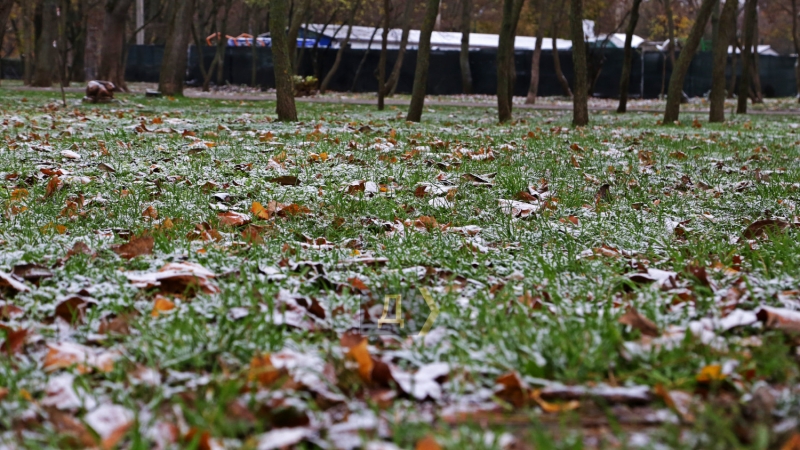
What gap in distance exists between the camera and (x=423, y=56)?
45.5 ft

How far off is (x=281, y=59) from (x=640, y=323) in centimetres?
1074

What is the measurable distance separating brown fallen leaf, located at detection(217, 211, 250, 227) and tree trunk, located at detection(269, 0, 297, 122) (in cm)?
815

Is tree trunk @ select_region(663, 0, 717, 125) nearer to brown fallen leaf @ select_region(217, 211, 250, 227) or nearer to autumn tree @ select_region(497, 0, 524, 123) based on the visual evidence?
autumn tree @ select_region(497, 0, 524, 123)

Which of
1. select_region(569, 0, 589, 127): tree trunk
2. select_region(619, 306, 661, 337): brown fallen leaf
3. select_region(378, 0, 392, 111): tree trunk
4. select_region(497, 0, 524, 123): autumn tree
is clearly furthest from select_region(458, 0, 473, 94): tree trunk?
select_region(619, 306, 661, 337): brown fallen leaf

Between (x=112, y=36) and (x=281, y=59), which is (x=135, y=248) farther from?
(x=112, y=36)

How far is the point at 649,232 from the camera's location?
430cm

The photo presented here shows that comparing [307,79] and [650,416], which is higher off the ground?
[307,79]

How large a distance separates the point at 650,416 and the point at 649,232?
252cm

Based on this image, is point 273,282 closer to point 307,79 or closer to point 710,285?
point 710,285

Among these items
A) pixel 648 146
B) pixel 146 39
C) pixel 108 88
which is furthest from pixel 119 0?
pixel 146 39

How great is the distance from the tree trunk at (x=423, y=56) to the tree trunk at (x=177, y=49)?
9.97 m

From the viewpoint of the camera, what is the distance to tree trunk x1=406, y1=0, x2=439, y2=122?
1348 centimetres

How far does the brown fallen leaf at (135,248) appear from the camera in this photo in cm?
353

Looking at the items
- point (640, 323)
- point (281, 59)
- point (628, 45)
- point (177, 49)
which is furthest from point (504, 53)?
point (640, 323)
